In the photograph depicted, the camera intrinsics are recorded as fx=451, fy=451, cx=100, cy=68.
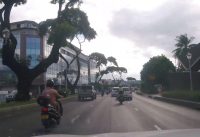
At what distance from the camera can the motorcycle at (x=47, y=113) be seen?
55.4 feet

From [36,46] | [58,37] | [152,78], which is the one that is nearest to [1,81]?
[36,46]

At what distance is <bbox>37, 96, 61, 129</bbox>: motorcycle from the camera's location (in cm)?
1689

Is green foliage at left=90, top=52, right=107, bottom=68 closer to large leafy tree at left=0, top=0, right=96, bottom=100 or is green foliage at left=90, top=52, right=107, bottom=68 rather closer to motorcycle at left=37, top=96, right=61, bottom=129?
large leafy tree at left=0, top=0, right=96, bottom=100

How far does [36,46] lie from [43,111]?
262 feet

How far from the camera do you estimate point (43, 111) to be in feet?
55.5

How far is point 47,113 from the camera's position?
16.9 m

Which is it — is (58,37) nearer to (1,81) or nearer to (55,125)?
(55,125)

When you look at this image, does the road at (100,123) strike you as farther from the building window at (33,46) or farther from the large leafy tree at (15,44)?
the building window at (33,46)

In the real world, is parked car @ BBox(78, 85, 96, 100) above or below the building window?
below

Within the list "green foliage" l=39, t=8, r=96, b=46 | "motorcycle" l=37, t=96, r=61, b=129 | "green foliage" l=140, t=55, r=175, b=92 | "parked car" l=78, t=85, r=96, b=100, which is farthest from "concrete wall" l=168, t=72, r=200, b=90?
"motorcycle" l=37, t=96, r=61, b=129

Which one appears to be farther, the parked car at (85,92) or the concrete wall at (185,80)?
the parked car at (85,92)

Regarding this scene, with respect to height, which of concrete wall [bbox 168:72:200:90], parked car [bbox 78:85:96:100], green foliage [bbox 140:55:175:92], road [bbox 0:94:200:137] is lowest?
road [bbox 0:94:200:137]

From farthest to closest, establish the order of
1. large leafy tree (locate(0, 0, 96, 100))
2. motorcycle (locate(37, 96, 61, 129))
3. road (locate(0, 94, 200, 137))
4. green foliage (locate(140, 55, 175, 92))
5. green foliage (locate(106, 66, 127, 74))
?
green foliage (locate(106, 66, 127, 74)) < green foliage (locate(140, 55, 175, 92)) < large leafy tree (locate(0, 0, 96, 100)) < motorcycle (locate(37, 96, 61, 129)) < road (locate(0, 94, 200, 137))

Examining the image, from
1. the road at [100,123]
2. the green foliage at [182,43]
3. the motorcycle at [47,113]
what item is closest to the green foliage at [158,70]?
the green foliage at [182,43]
